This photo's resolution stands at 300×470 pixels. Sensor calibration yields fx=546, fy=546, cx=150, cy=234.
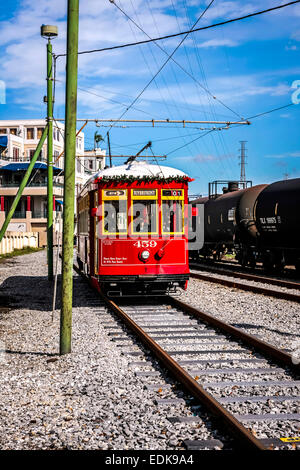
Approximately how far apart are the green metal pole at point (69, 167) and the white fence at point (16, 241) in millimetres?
32018

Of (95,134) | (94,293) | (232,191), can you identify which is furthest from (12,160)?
(94,293)

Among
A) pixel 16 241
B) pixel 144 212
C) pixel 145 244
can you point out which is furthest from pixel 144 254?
pixel 16 241

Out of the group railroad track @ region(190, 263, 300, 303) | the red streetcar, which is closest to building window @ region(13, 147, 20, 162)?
railroad track @ region(190, 263, 300, 303)

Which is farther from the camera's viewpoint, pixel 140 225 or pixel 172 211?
pixel 172 211

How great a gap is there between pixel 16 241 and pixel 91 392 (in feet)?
143

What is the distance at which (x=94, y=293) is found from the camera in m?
15.7

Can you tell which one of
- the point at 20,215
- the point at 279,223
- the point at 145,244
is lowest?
the point at 145,244

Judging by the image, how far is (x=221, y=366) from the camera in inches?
280

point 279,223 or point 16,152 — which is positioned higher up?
point 16,152

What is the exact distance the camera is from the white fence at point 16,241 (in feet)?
133

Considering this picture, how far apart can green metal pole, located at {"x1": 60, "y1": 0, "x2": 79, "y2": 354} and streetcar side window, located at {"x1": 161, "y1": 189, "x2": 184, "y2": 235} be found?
4530mm

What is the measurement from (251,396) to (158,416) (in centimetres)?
115

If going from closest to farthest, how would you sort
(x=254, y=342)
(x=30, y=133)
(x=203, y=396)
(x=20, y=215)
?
1. (x=203, y=396)
2. (x=254, y=342)
3. (x=20, y=215)
4. (x=30, y=133)

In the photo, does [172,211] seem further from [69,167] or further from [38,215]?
[38,215]
